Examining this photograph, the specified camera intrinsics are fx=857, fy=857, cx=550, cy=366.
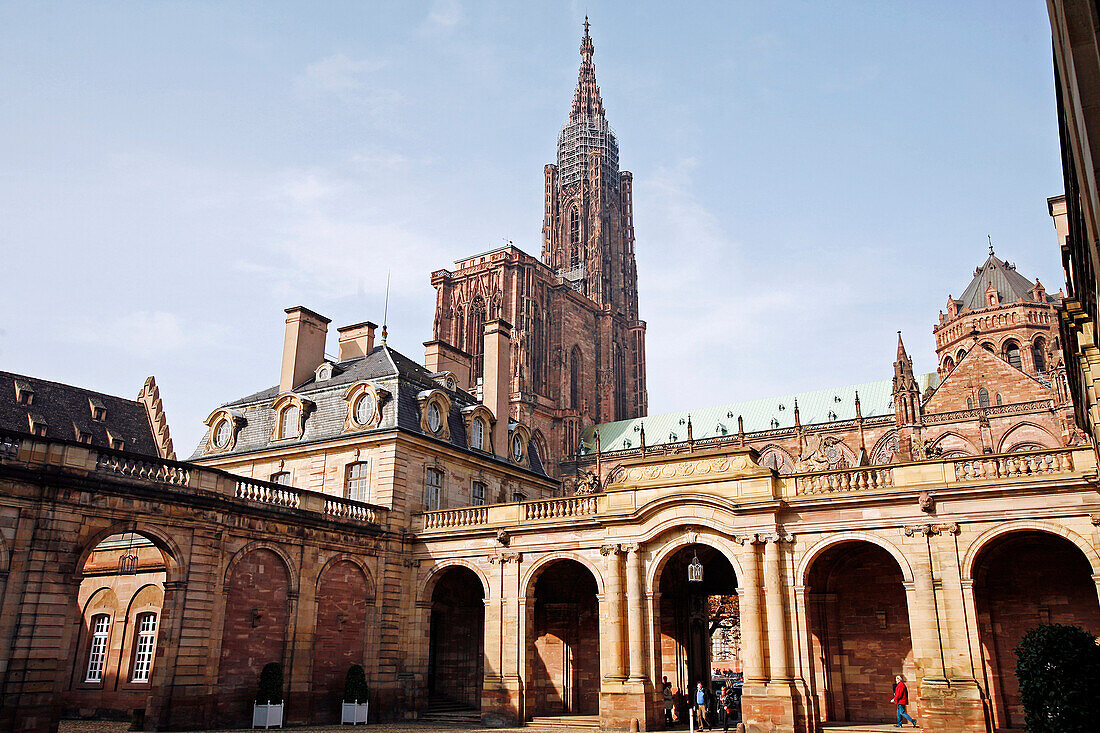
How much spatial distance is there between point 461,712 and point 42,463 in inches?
607

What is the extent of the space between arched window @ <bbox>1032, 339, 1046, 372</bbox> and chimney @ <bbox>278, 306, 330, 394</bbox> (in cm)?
4344

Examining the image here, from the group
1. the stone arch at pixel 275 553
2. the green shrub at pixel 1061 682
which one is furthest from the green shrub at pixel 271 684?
the green shrub at pixel 1061 682

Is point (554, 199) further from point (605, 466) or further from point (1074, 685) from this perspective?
point (1074, 685)

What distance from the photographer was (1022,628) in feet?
73.4

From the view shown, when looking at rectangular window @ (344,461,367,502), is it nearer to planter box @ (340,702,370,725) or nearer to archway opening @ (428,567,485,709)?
archway opening @ (428,567,485,709)

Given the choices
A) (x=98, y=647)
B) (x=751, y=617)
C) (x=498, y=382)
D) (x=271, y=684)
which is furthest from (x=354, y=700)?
(x=498, y=382)

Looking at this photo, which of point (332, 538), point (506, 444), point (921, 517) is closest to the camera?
point (921, 517)

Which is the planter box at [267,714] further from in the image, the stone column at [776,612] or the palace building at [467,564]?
the stone column at [776,612]

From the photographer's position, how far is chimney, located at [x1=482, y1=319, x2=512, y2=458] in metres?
34.4

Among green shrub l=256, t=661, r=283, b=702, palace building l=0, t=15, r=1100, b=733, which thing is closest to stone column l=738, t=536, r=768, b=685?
palace building l=0, t=15, r=1100, b=733

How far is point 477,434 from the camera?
3297 cm

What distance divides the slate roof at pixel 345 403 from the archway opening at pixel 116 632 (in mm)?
5364

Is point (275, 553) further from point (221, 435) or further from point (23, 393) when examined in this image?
point (23, 393)

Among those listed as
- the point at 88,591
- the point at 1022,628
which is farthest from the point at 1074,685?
the point at 88,591
